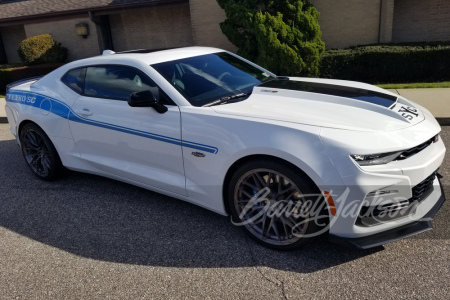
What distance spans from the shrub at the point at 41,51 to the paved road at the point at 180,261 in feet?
Result: 37.9

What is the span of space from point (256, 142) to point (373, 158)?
32.3 inches

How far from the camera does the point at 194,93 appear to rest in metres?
3.53

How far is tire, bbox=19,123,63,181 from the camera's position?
4629mm

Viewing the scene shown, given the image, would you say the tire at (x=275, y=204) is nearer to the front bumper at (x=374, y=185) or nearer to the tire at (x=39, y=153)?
the front bumper at (x=374, y=185)

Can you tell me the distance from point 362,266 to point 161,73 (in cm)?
237

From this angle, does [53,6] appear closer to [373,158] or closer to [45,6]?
[45,6]

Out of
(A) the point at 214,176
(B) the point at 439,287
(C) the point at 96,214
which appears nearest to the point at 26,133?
(C) the point at 96,214

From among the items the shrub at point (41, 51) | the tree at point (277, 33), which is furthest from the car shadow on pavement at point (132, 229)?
the shrub at point (41, 51)

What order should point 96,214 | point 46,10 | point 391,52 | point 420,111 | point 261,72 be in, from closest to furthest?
point 420,111 < point 96,214 < point 261,72 < point 391,52 < point 46,10

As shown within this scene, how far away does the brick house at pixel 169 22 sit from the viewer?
1156 centimetres

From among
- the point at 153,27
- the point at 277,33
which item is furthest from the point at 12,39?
the point at 277,33

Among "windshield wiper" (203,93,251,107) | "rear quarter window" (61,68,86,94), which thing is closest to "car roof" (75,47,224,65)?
"rear quarter window" (61,68,86,94)

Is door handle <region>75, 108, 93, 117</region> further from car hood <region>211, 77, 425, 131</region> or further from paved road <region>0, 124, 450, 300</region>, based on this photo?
car hood <region>211, 77, 425, 131</region>

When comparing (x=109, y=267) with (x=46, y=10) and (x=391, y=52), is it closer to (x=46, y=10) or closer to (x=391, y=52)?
(x=391, y=52)
